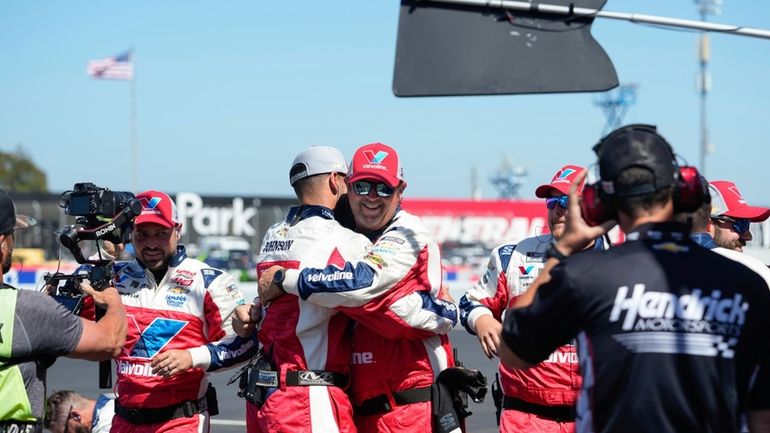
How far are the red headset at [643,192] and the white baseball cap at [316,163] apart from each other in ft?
7.05

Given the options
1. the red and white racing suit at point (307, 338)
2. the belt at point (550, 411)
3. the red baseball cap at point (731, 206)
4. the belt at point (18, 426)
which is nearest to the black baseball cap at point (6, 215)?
the belt at point (18, 426)

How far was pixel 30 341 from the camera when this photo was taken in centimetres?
367

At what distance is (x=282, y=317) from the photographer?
4.86 meters

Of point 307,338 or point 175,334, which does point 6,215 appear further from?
point 175,334

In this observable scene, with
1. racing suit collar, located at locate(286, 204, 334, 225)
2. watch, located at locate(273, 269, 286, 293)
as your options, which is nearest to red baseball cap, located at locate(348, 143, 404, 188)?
racing suit collar, located at locate(286, 204, 334, 225)

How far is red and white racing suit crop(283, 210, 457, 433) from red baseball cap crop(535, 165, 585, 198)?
2.42ft

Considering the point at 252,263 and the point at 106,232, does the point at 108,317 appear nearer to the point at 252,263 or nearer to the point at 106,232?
the point at 106,232

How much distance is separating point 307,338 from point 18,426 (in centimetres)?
145

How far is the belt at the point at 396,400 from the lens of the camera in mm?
4910

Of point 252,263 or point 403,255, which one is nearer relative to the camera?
point 403,255

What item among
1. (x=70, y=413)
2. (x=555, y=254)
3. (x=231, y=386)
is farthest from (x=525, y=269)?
(x=231, y=386)

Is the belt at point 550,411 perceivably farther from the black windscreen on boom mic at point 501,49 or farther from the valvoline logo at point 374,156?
the black windscreen on boom mic at point 501,49

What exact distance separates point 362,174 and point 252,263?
101 feet

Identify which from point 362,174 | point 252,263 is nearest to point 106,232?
point 362,174
